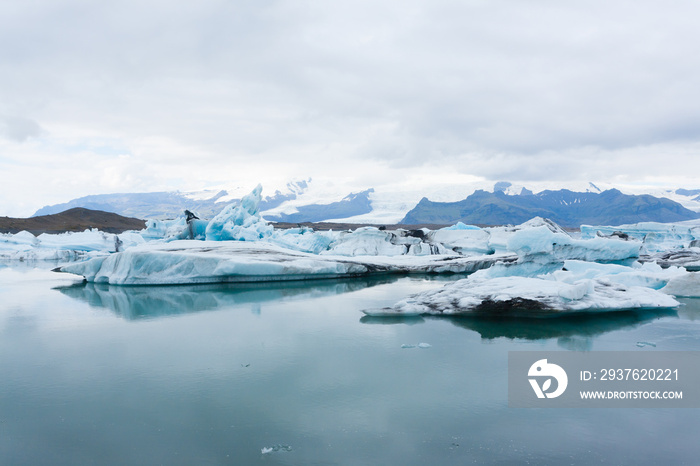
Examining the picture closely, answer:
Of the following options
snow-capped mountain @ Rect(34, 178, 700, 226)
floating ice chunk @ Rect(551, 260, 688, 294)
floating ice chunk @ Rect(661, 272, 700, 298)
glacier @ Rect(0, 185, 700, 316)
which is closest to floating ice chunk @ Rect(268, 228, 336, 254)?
glacier @ Rect(0, 185, 700, 316)

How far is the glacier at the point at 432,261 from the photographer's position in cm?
893

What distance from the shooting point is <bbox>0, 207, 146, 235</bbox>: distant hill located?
49.6 metres

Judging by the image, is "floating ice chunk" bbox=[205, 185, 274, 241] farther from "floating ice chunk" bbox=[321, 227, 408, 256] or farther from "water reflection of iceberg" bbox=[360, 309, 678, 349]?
"water reflection of iceberg" bbox=[360, 309, 678, 349]

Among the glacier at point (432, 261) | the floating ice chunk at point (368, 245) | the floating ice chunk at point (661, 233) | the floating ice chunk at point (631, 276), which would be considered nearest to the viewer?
the glacier at point (432, 261)

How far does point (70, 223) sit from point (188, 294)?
177 feet

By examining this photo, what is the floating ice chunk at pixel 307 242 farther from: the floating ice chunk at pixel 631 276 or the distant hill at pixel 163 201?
the distant hill at pixel 163 201

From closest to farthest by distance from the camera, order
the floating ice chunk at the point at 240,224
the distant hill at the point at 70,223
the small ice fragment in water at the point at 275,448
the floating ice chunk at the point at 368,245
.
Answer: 1. the small ice fragment in water at the point at 275,448
2. the floating ice chunk at the point at 240,224
3. the floating ice chunk at the point at 368,245
4. the distant hill at the point at 70,223

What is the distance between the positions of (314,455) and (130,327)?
20.7 feet

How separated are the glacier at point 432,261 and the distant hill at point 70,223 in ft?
76.6

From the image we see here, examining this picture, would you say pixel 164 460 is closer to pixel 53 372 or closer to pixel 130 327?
pixel 53 372

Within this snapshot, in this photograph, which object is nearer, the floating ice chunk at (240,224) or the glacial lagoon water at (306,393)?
the glacial lagoon water at (306,393)

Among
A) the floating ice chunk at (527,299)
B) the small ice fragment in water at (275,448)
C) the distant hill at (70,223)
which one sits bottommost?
the small ice fragment in water at (275,448)

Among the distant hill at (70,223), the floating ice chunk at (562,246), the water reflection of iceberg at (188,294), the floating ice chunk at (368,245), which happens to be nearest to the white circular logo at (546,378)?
the floating ice chunk at (562,246)

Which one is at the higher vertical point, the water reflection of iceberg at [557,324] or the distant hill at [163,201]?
the distant hill at [163,201]
